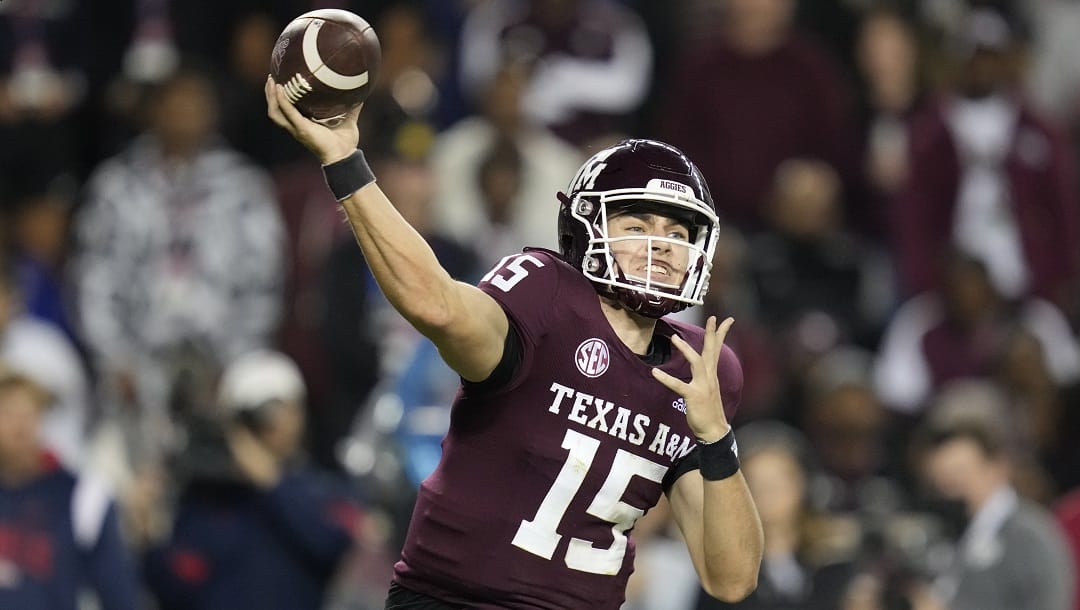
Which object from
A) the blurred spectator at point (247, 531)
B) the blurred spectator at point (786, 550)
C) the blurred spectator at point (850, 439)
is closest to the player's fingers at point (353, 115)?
the blurred spectator at point (786, 550)

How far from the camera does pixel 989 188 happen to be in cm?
1005

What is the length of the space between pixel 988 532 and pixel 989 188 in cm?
286

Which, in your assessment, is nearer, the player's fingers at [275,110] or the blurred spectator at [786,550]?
the player's fingers at [275,110]

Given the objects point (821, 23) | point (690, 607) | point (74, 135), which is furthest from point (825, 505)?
point (74, 135)

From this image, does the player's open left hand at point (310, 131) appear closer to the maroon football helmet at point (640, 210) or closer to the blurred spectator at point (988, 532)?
the maroon football helmet at point (640, 210)

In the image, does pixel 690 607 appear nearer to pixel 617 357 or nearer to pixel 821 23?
pixel 617 357

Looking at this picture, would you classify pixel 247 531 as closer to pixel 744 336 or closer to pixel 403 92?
pixel 744 336

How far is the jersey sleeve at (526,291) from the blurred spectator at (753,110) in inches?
217

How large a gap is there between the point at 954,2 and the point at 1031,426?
277cm

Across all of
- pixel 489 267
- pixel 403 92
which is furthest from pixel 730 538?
pixel 403 92

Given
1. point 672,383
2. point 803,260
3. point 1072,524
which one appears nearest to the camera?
point 672,383

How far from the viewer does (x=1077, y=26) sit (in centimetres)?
1173

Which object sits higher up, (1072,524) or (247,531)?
(1072,524)

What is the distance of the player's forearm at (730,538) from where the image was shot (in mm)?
4395
